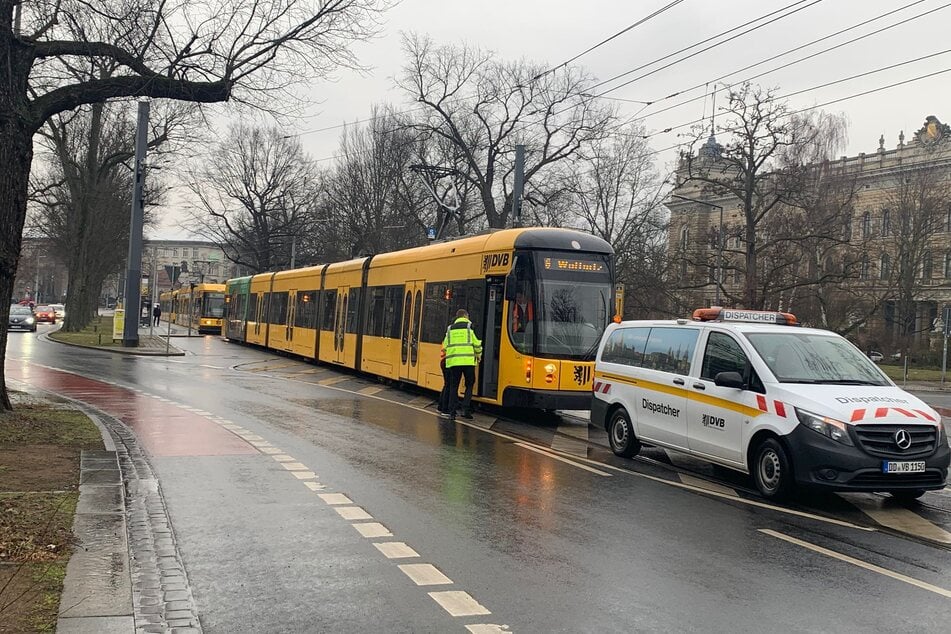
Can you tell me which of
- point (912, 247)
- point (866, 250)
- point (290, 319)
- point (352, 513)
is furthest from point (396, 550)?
point (912, 247)

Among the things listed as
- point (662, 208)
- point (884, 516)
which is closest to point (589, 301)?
point (884, 516)

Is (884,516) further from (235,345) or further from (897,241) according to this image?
(897,241)

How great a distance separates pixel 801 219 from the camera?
1629 inches

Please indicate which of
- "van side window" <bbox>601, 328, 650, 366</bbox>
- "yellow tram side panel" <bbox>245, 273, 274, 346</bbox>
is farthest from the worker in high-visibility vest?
"yellow tram side panel" <bbox>245, 273, 274, 346</bbox>

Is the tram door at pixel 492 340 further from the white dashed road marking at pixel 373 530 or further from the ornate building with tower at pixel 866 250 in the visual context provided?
the ornate building with tower at pixel 866 250

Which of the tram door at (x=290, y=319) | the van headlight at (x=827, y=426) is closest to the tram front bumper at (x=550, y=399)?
the van headlight at (x=827, y=426)

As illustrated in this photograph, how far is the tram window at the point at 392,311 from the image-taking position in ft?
72.8

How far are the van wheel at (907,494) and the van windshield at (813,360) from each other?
3.88 ft

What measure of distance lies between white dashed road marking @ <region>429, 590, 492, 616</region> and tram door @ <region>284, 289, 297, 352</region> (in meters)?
27.9

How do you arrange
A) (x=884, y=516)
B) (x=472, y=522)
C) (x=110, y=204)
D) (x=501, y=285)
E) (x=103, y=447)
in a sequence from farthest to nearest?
(x=110, y=204) → (x=501, y=285) → (x=103, y=447) → (x=884, y=516) → (x=472, y=522)

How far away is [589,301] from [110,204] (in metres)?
41.2

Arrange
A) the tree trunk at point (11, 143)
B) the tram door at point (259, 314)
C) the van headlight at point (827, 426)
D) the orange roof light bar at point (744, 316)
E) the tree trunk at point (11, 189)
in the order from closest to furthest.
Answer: the van headlight at point (827, 426) → the orange roof light bar at point (744, 316) → the tree trunk at point (11, 143) → the tree trunk at point (11, 189) → the tram door at point (259, 314)

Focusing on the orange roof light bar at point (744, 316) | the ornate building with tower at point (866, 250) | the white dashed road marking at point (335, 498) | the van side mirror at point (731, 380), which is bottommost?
the white dashed road marking at point (335, 498)

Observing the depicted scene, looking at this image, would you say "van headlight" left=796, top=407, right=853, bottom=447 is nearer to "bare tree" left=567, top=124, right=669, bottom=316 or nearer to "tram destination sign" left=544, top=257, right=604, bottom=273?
"tram destination sign" left=544, top=257, right=604, bottom=273
